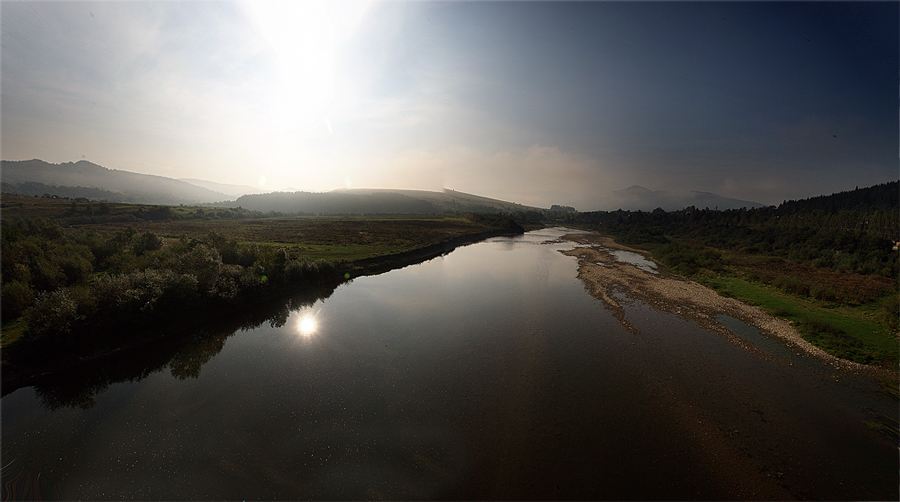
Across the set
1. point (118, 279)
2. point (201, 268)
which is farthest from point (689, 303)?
point (118, 279)

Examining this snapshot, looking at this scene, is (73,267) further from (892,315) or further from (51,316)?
(892,315)

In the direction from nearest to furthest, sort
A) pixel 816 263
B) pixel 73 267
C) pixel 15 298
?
pixel 15 298 < pixel 73 267 < pixel 816 263

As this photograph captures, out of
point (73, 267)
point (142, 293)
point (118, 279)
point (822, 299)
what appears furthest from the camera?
point (822, 299)

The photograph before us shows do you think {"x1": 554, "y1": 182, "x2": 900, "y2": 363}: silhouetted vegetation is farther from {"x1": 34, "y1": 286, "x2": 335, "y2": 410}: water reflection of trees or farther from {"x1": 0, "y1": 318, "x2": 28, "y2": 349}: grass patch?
{"x1": 0, "y1": 318, "x2": 28, "y2": 349}: grass patch

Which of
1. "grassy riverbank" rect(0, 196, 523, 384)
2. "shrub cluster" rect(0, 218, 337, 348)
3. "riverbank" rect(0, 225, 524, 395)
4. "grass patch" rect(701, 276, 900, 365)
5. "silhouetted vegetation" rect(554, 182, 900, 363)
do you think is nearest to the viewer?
"riverbank" rect(0, 225, 524, 395)

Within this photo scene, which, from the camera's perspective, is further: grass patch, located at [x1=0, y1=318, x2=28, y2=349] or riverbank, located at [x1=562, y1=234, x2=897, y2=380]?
riverbank, located at [x1=562, y1=234, x2=897, y2=380]

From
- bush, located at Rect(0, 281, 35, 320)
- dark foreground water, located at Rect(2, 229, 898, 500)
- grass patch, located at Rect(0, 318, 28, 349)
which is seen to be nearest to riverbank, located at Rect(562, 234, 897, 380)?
dark foreground water, located at Rect(2, 229, 898, 500)

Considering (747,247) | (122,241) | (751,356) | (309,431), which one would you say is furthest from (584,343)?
(747,247)
